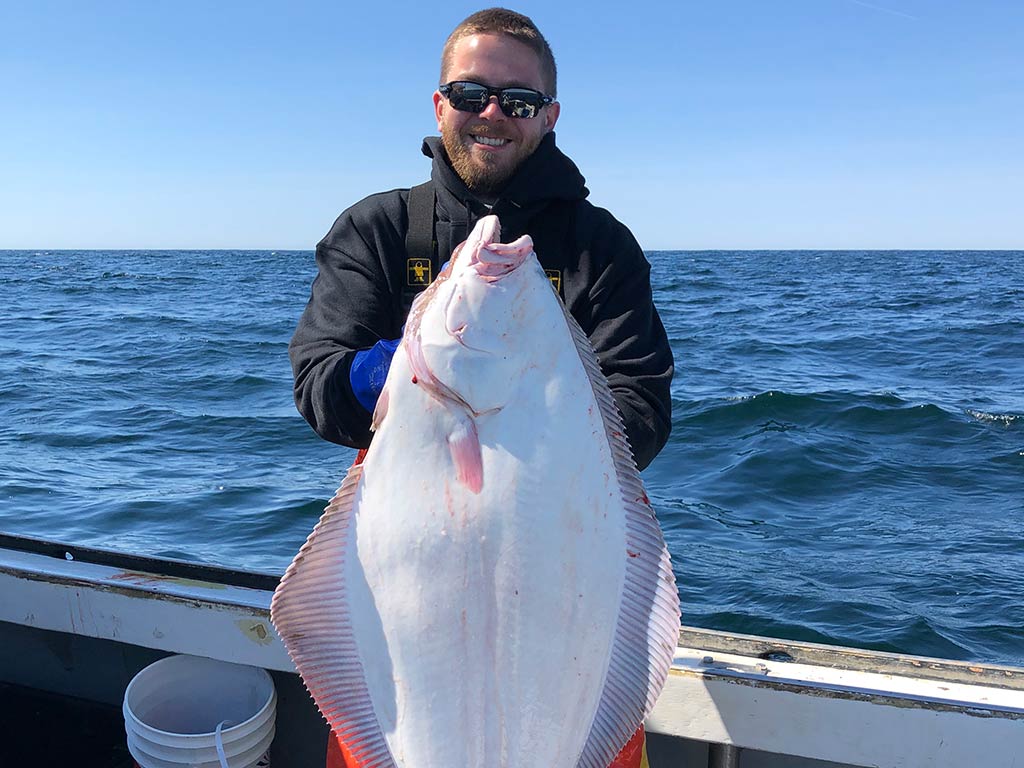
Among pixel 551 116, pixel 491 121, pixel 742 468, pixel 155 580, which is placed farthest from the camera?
pixel 742 468

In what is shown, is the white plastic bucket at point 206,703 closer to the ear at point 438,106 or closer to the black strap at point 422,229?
the black strap at point 422,229

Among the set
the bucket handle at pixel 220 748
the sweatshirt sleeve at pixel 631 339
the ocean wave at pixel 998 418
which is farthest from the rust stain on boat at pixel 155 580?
the ocean wave at pixel 998 418

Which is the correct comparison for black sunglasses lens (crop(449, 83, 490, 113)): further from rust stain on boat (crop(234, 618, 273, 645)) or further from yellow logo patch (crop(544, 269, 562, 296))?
rust stain on boat (crop(234, 618, 273, 645))

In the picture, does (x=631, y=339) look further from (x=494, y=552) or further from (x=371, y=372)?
(x=494, y=552)

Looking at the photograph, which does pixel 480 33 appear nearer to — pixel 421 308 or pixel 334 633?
pixel 421 308

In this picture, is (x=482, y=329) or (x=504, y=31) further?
(x=504, y=31)

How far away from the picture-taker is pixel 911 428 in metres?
9.76

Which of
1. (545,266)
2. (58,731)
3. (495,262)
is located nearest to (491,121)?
(545,266)

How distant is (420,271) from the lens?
2236mm

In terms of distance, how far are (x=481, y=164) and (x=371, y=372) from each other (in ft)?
2.24

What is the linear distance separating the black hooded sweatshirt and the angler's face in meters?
0.03

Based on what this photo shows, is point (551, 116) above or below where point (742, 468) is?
above

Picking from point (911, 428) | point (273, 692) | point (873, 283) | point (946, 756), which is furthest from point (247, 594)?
point (873, 283)

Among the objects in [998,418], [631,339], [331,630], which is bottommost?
[998,418]
